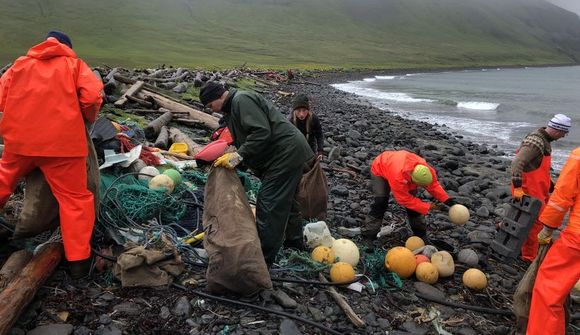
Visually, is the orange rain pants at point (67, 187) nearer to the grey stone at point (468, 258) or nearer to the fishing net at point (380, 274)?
the fishing net at point (380, 274)

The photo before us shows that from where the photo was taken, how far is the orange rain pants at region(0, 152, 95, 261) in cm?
452

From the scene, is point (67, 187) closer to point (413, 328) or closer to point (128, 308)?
point (128, 308)

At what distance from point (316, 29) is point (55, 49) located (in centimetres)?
13735

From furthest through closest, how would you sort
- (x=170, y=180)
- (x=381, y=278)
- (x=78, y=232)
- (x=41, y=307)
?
(x=170, y=180), (x=381, y=278), (x=78, y=232), (x=41, y=307)

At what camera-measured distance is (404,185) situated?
242 inches

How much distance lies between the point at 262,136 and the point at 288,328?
1982mm

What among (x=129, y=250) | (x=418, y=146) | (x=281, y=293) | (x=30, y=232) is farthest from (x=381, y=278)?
(x=418, y=146)

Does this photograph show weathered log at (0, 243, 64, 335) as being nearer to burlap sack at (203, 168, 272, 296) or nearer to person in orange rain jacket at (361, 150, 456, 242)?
burlap sack at (203, 168, 272, 296)

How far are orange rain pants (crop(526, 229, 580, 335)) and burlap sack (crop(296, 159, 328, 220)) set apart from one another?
324 centimetres

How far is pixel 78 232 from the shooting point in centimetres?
458

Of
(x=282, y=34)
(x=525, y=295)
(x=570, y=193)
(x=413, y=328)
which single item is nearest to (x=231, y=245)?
(x=413, y=328)

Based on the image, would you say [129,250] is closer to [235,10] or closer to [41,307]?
[41,307]

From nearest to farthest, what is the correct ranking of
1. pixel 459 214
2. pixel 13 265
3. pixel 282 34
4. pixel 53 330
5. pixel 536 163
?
pixel 53 330, pixel 13 265, pixel 536 163, pixel 459 214, pixel 282 34

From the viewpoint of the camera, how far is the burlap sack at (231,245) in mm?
4586
